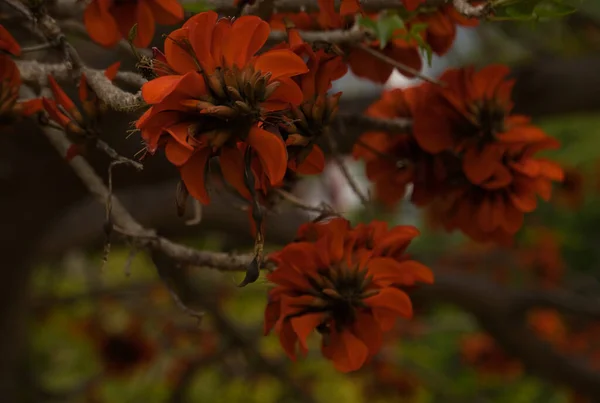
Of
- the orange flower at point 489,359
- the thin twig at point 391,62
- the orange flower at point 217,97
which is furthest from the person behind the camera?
the orange flower at point 489,359

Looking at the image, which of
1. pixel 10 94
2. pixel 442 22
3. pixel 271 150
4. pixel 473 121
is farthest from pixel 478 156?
pixel 10 94

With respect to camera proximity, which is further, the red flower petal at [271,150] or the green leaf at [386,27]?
the green leaf at [386,27]

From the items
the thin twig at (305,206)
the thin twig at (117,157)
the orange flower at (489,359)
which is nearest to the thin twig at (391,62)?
the thin twig at (305,206)

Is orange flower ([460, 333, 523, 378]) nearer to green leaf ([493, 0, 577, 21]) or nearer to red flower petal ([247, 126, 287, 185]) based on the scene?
green leaf ([493, 0, 577, 21])

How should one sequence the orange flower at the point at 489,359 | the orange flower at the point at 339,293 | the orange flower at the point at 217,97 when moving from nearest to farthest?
the orange flower at the point at 217,97, the orange flower at the point at 339,293, the orange flower at the point at 489,359

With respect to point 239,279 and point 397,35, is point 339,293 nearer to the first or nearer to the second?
point 397,35

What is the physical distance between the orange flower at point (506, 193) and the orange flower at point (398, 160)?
0.11 feet

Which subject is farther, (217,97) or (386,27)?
(386,27)

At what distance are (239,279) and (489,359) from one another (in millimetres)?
1484

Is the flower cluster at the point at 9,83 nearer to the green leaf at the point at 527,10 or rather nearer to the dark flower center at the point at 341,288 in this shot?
the dark flower center at the point at 341,288

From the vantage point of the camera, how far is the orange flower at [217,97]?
416 mm

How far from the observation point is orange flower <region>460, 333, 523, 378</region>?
7.99ft

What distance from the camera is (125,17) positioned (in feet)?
2.03

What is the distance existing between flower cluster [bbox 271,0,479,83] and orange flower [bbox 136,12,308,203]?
0.24m
